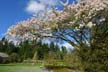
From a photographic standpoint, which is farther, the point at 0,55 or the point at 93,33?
the point at 0,55

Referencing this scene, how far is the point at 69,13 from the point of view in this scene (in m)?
13.8

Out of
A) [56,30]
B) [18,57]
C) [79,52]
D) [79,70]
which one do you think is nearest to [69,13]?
[56,30]

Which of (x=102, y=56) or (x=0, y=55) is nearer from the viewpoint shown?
(x=102, y=56)

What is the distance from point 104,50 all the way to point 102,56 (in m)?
0.32

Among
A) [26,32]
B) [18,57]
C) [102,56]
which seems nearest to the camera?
[102,56]

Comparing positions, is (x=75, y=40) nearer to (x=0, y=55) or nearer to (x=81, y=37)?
(x=81, y=37)

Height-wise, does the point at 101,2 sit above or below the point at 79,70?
above

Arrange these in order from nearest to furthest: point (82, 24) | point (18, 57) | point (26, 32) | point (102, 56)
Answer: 1. point (82, 24)
2. point (102, 56)
3. point (26, 32)
4. point (18, 57)

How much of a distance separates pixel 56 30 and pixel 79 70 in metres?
2.98

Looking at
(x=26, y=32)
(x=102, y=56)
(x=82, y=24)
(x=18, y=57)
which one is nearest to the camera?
(x=82, y=24)

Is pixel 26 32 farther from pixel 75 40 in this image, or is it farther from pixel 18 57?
pixel 18 57

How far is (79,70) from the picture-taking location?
1561cm

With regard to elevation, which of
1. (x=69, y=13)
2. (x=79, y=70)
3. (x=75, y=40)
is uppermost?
(x=69, y=13)

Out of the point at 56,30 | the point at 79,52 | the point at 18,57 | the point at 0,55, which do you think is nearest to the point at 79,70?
the point at 79,52
